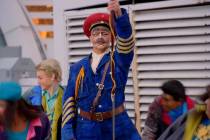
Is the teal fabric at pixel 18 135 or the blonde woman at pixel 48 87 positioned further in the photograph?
the blonde woman at pixel 48 87

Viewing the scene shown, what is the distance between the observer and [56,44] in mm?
7977

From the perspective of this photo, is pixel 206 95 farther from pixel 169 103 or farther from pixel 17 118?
pixel 169 103

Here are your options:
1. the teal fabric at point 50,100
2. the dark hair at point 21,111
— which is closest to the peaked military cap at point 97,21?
the dark hair at point 21,111

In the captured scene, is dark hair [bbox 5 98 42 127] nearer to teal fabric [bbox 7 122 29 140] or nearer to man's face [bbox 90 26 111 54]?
teal fabric [bbox 7 122 29 140]

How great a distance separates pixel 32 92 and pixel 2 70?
18.5 feet


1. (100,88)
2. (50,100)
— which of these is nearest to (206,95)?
(100,88)

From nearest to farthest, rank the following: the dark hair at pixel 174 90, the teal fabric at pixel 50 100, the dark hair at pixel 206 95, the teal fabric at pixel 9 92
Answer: the dark hair at pixel 206 95, the teal fabric at pixel 9 92, the dark hair at pixel 174 90, the teal fabric at pixel 50 100

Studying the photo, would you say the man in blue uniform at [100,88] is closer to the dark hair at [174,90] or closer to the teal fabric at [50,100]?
the dark hair at [174,90]

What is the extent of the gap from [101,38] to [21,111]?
973mm

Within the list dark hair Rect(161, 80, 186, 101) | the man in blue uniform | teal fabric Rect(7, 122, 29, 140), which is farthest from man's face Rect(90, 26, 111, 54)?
teal fabric Rect(7, 122, 29, 140)

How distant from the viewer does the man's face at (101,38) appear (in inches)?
195

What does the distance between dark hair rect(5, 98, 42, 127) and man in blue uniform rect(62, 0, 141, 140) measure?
21.3 inches

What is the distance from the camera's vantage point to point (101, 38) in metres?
4.96

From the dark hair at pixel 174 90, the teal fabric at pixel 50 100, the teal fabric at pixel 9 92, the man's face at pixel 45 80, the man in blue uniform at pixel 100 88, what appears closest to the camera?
the teal fabric at pixel 9 92
